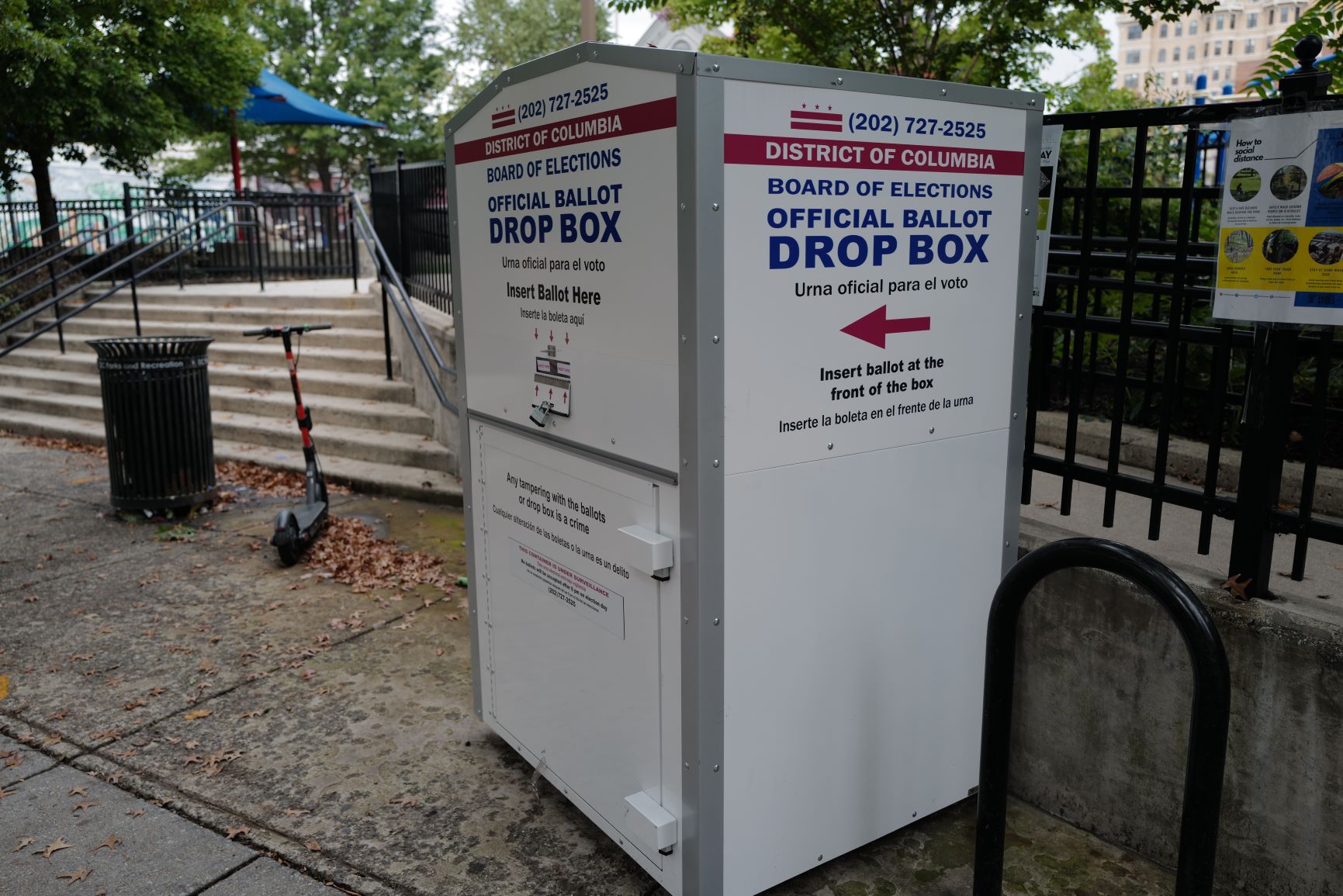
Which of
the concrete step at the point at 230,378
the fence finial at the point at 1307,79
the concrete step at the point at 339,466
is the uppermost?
the fence finial at the point at 1307,79

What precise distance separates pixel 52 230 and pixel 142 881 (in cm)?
Answer: 1408

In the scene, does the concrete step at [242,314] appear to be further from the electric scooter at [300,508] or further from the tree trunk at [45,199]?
the electric scooter at [300,508]

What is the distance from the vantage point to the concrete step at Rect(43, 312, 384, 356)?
9.48m

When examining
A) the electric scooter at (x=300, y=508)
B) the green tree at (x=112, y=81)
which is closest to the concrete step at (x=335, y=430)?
the electric scooter at (x=300, y=508)

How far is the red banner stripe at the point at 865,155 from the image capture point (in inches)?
93.1

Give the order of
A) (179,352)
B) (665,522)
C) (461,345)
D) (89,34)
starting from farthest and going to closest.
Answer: (89,34), (179,352), (461,345), (665,522)

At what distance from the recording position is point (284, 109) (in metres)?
19.0

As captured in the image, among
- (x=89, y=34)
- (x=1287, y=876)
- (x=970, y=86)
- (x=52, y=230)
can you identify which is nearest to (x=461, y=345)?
(x=970, y=86)

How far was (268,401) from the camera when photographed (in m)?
8.99

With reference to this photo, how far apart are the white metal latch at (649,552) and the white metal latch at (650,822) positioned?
64cm

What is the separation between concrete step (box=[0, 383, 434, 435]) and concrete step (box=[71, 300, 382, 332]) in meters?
0.96

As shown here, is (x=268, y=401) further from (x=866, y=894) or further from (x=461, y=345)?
(x=866, y=894)

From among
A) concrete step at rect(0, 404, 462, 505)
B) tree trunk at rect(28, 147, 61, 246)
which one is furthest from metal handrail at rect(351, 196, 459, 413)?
tree trunk at rect(28, 147, 61, 246)

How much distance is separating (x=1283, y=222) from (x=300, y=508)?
525 centimetres
